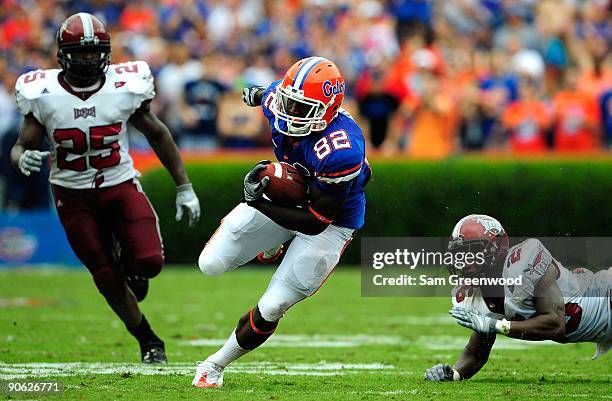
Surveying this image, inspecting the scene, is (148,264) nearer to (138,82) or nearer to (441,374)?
(138,82)

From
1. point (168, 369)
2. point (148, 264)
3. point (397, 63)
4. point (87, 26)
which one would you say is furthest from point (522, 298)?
point (397, 63)

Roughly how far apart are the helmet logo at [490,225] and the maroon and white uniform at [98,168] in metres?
1.88

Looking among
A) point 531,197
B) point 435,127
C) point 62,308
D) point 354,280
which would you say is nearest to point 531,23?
point 435,127

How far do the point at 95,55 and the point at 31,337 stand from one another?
236cm

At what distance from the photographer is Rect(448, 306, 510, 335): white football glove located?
5.40 meters

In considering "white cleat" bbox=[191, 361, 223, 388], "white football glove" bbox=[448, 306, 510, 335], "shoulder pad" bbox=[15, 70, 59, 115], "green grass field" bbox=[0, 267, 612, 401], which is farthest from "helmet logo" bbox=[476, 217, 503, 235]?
"shoulder pad" bbox=[15, 70, 59, 115]

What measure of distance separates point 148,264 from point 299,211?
1.27m

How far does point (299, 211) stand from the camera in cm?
552

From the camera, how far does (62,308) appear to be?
9492 millimetres

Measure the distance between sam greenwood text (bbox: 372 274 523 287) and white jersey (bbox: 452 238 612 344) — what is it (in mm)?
25

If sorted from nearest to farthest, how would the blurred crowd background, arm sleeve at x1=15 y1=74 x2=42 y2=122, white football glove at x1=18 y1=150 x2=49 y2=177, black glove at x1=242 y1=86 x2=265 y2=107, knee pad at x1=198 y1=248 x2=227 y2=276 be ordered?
1. knee pad at x1=198 y1=248 x2=227 y2=276
2. white football glove at x1=18 y1=150 x2=49 y2=177
3. black glove at x1=242 y1=86 x2=265 y2=107
4. arm sleeve at x1=15 y1=74 x2=42 y2=122
5. the blurred crowd background

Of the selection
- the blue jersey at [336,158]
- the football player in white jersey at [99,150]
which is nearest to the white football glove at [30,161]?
the football player in white jersey at [99,150]

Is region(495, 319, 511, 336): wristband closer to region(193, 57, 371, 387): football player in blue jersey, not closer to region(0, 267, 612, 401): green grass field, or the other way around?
region(0, 267, 612, 401): green grass field

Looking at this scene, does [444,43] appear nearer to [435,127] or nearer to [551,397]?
[435,127]
